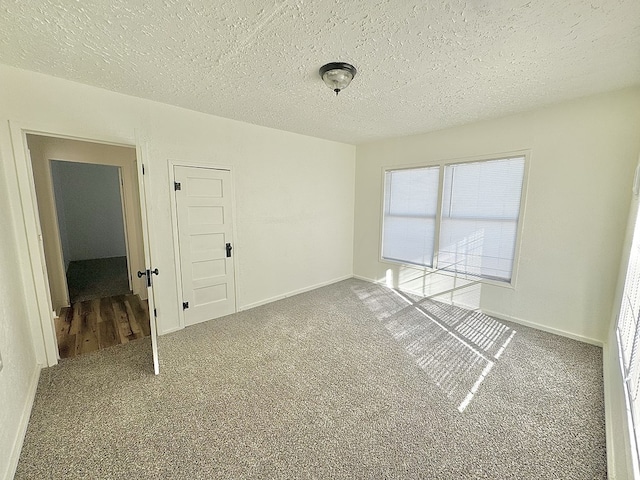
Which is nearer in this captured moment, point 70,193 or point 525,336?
point 525,336

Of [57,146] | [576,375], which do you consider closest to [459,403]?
[576,375]

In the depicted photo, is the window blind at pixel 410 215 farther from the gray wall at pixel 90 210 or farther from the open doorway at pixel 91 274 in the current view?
the gray wall at pixel 90 210

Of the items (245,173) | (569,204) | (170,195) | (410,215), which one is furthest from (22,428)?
(569,204)

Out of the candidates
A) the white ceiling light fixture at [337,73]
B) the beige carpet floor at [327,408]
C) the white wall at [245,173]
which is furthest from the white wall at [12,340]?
the white ceiling light fixture at [337,73]

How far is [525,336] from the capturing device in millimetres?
2918

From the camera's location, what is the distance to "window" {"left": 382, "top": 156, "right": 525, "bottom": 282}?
3266 mm

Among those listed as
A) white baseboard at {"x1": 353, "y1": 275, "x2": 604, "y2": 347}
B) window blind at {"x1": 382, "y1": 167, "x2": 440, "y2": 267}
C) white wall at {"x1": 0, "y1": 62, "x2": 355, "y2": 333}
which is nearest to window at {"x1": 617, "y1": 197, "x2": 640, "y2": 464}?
white baseboard at {"x1": 353, "y1": 275, "x2": 604, "y2": 347}

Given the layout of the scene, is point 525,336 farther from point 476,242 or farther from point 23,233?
point 23,233

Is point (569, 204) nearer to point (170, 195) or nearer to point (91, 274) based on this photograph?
point (170, 195)

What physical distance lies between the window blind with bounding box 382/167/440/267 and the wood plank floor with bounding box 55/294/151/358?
12.3ft

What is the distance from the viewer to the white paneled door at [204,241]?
10.1 ft

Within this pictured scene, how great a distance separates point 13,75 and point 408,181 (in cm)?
442

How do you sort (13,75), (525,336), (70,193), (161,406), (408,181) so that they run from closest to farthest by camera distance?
1. (161,406)
2. (13,75)
3. (525,336)
4. (408,181)
5. (70,193)

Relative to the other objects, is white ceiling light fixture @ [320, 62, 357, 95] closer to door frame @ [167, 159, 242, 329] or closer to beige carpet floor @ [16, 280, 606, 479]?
door frame @ [167, 159, 242, 329]
